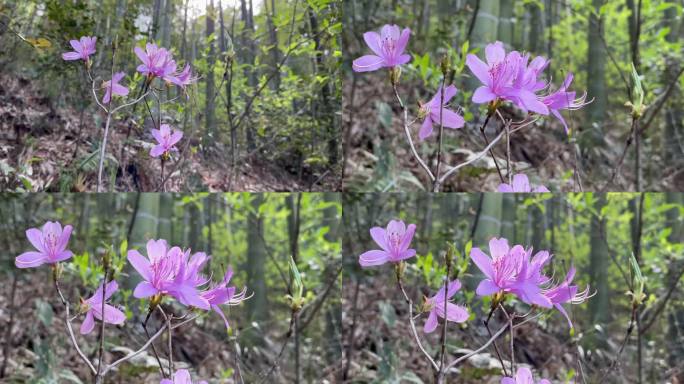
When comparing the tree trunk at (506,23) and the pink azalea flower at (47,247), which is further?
the tree trunk at (506,23)

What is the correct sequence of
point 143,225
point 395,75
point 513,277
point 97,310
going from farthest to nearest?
1. point 143,225
2. point 97,310
3. point 395,75
4. point 513,277

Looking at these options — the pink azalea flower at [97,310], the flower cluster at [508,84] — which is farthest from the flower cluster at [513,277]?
the pink azalea flower at [97,310]

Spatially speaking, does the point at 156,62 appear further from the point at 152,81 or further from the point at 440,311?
the point at 440,311

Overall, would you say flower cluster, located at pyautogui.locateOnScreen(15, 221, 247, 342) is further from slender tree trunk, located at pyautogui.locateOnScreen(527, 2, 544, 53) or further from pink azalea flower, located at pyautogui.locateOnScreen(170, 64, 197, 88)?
slender tree trunk, located at pyautogui.locateOnScreen(527, 2, 544, 53)

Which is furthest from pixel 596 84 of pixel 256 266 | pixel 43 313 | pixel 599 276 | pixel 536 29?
pixel 43 313

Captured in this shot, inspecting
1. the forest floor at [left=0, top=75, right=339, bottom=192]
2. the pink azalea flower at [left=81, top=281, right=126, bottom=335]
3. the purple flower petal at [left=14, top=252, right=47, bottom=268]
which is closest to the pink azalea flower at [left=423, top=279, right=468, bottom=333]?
the pink azalea flower at [left=81, top=281, right=126, bottom=335]

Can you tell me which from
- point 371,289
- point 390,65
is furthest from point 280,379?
point 390,65

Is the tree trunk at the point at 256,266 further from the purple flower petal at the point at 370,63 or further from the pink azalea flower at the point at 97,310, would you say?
the purple flower petal at the point at 370,63
